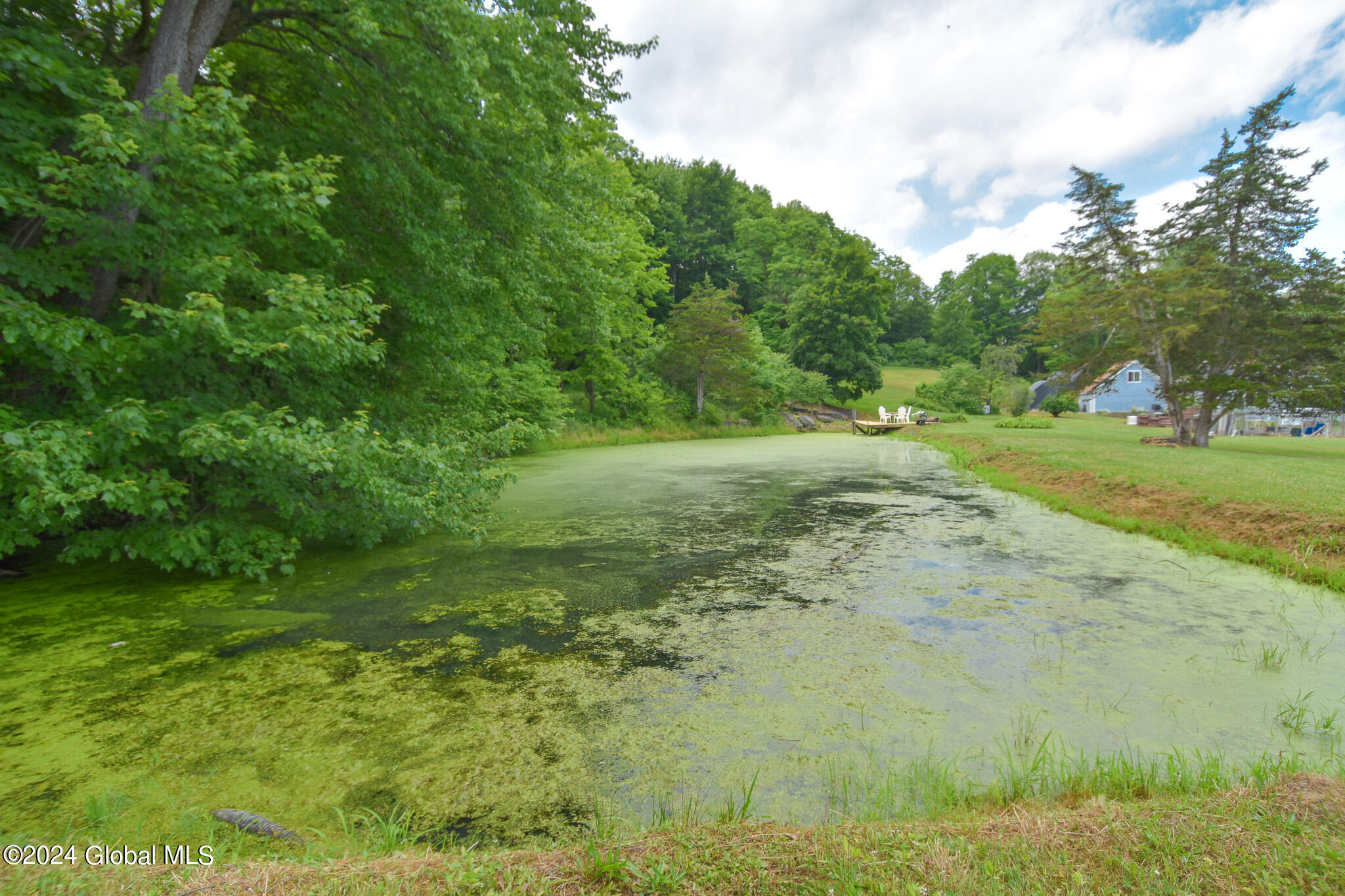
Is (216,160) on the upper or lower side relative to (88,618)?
upper

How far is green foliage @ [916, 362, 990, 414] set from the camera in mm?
37938

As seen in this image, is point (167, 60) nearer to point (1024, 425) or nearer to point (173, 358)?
point (173, 358)

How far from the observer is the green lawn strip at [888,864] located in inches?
58.9

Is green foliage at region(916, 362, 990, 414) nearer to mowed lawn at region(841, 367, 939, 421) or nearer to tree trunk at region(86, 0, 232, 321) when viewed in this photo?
mowed lawn at region(841, 367, 939, 421)

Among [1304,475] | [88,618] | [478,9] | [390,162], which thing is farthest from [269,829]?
[1304,475]

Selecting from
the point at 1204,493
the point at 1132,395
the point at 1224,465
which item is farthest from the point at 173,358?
the point at 1132,395

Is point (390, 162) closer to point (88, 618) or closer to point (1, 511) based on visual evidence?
point (1, 511)

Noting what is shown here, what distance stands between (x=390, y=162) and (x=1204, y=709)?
7.44 meters

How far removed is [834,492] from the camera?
995 centimetres

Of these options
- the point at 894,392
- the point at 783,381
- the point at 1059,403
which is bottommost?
the point at 1059,403

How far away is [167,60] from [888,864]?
273 inches

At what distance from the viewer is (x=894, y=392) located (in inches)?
1742

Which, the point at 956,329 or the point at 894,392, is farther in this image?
the point at 956,329

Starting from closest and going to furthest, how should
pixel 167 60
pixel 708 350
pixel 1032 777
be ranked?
pixel 1032 777, pixel 167 60, pixel 708 350
